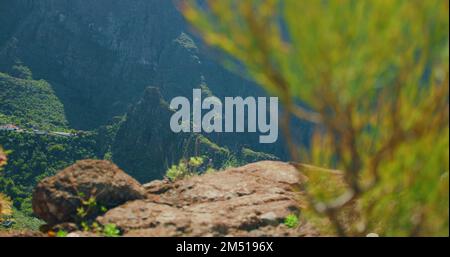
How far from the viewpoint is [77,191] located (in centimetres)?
645

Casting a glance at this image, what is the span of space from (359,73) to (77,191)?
16.3 feet

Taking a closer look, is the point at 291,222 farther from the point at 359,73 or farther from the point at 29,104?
the point at 29,104

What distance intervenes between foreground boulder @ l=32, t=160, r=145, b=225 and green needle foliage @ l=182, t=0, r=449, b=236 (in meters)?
4.19

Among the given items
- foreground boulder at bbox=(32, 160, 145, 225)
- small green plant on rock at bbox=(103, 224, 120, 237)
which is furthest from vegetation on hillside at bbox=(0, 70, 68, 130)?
→ small green plant on rock at bbox=(103, 224, 120, 237)

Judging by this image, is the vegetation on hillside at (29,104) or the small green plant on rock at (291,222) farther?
the vegetation on hillside at (29,104)

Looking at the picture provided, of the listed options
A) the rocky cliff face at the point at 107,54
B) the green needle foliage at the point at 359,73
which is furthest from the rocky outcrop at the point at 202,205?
the rocky cliff face at the point at 107,54

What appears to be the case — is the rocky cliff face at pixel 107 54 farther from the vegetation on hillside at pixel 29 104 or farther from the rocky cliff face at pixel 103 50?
the vegetation on hillside at pixel 29 104

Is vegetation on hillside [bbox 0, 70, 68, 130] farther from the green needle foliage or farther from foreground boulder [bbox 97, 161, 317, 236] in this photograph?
the green needle foliage

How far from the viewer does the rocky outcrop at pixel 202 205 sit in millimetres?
5797

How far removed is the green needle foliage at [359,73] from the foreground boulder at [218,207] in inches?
94.6

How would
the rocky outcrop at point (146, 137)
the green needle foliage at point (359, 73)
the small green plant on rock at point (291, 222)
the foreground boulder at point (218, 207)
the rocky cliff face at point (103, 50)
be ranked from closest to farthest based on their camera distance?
the green needle foliage at point (359, 73), the foreground boulder at point (218, 207), the small green plant on rock at point (291, 222), the rocky outcrop at point (146, 137), the rocky cliff face at point (103, 50)

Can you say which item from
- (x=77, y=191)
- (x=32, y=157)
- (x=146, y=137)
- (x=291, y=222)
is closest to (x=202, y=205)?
(x=291, y=222)

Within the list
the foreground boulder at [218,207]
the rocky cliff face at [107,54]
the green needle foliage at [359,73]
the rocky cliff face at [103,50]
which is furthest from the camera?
the rocky cliff face at [103,50]
